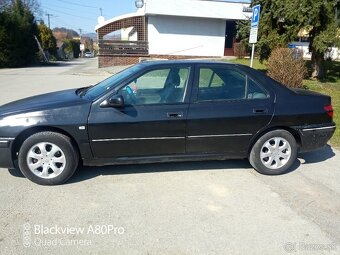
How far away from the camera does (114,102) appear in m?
3.75

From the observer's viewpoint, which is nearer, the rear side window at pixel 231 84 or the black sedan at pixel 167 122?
the black sedan at pixel 167 122

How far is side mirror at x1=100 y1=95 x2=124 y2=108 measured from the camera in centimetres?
374

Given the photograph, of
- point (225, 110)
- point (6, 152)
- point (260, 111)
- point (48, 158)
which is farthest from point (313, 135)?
point (6, 152)

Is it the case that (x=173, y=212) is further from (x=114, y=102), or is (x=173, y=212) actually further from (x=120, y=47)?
(x=120, y=47)

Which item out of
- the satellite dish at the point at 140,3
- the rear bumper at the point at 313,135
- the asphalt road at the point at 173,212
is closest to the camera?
the asphalt road at the point at 173,212

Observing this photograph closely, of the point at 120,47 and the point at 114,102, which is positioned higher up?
the point at 114,102

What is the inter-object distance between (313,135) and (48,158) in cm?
366

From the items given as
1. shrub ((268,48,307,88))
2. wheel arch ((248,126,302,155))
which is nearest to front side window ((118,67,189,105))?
wheel arch ((248,126,302,155))

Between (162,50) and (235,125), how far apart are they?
2131 cm

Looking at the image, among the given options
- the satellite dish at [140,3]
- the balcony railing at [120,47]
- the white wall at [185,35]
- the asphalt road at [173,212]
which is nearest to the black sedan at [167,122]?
the asphalt road at [173,212]

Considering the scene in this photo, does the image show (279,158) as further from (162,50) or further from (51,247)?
(162,50)

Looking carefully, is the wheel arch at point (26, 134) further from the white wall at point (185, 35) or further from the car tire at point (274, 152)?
the white wall at point (185, 35)

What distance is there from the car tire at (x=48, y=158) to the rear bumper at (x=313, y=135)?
313 cm

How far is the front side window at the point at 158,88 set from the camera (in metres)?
3.96
